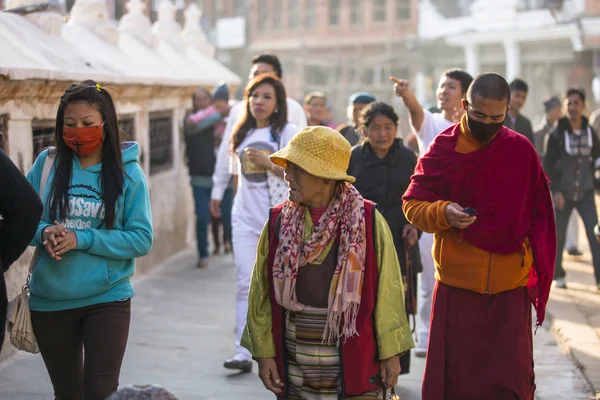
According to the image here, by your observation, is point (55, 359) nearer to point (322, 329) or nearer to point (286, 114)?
point (322, 329)

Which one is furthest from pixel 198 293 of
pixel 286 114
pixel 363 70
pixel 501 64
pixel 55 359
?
pixel 363 70

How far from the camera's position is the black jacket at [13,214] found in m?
3.51

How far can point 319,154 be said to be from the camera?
3.94 metres

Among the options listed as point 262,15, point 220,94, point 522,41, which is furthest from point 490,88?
point 262,15

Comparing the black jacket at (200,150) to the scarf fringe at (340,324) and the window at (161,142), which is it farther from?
the scarf fringe at (340,324)

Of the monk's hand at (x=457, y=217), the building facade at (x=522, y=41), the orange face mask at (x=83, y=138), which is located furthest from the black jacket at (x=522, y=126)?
the building facade at (x=522, y=41)

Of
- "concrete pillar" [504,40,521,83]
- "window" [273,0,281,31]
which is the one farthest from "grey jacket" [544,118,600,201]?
"window" [273,0,281,31]

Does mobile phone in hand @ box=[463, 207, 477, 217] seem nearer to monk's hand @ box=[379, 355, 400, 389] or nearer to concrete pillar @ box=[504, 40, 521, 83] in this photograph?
monk's hand @ box=[379, 355, 400, 389]

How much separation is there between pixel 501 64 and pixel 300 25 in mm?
10955

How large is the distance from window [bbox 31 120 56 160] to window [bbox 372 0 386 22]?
32333 mm

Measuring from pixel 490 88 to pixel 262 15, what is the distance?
39720 millimetres

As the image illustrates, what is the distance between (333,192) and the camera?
4070 mm

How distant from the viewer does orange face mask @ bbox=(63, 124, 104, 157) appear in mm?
4215

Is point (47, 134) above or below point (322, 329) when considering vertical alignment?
above
